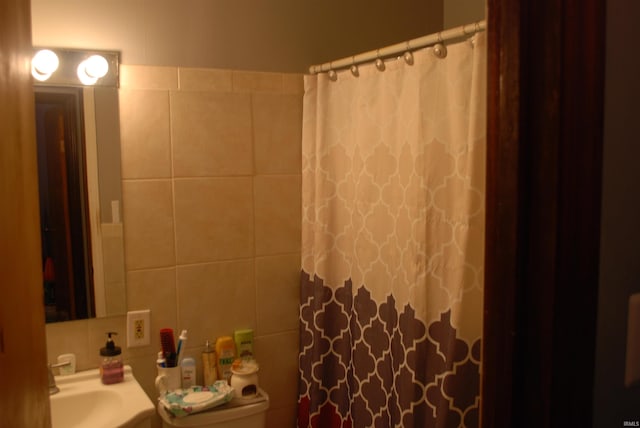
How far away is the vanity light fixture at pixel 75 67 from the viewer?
5.41 ft

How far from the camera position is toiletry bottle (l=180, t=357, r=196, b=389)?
1.83m

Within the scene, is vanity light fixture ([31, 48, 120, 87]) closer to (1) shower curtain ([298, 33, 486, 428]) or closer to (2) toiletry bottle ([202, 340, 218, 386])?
(1) shower curtain ([298, 33, 486, 428])

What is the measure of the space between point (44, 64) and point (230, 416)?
1289 mm

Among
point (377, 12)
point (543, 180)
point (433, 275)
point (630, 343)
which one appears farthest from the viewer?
point (377, 12)

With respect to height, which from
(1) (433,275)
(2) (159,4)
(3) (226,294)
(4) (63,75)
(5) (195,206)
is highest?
(2) (159,4)

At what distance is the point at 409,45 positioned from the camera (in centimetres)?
161

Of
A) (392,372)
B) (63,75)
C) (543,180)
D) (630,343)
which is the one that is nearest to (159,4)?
(63,75)

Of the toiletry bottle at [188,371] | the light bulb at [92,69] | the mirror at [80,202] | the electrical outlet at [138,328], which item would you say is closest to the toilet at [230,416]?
the toiletry bottle at [188,371]

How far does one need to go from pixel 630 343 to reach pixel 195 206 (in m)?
1.50

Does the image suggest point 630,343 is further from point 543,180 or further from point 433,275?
point 433,275

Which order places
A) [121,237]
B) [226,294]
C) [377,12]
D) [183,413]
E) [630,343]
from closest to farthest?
[630,343], [183,413], [121,237], [226,294], [377,12]

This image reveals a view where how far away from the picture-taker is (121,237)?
5.94ft

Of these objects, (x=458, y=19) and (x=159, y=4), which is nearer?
(x=159, y=4)

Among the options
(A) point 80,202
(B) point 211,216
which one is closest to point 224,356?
(B) point 211,216
